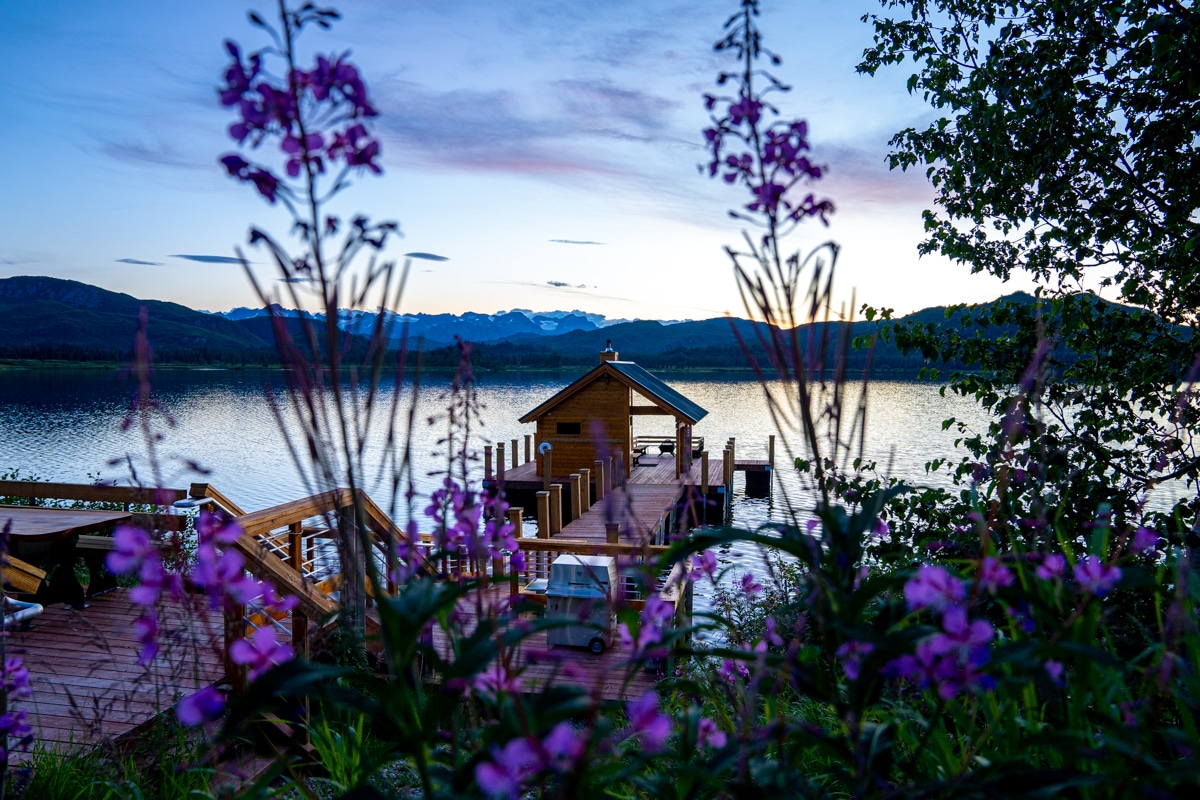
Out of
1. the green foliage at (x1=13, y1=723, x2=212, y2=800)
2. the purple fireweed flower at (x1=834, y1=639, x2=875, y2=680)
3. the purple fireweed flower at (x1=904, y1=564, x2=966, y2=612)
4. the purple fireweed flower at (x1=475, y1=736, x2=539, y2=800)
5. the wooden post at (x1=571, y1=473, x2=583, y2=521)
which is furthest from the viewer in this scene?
the wooden post at (x1=571, y1=473, x2=583, y2=521)

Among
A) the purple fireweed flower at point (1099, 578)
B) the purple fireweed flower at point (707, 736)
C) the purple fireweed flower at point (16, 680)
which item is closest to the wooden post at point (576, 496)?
the purple fireweed flower at point (16, 680)

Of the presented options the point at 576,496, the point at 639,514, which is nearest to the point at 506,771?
the point at 639,514

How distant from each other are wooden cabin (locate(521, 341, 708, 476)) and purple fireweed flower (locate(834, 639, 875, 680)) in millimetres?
21169

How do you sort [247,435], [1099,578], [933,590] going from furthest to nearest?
[247,435], [1099,578], [933,590]

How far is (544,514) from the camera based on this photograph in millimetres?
14945

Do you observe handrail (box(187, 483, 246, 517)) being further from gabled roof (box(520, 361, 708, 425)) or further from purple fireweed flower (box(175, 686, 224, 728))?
gabled roof (box(520, 361, 708, 425))

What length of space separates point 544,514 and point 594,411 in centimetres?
890

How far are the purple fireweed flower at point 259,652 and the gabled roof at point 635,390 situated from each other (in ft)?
68.7

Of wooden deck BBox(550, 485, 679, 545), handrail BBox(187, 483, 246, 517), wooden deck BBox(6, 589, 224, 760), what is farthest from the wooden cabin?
wooden deck BBox(6, 589, 224, 760)

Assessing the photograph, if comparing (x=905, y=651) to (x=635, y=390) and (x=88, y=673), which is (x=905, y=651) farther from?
(x=635, y=390)

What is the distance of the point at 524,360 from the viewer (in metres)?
132

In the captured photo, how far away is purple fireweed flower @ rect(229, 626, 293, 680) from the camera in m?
1.22

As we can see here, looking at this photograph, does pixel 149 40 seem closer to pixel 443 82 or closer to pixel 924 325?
pixel 443 82

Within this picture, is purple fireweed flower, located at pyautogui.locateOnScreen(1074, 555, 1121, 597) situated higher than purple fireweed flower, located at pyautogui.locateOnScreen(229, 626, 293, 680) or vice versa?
purple fireweed flower, located at pyautogui.locateOnScreen(1074, 555, 1121, 597)
